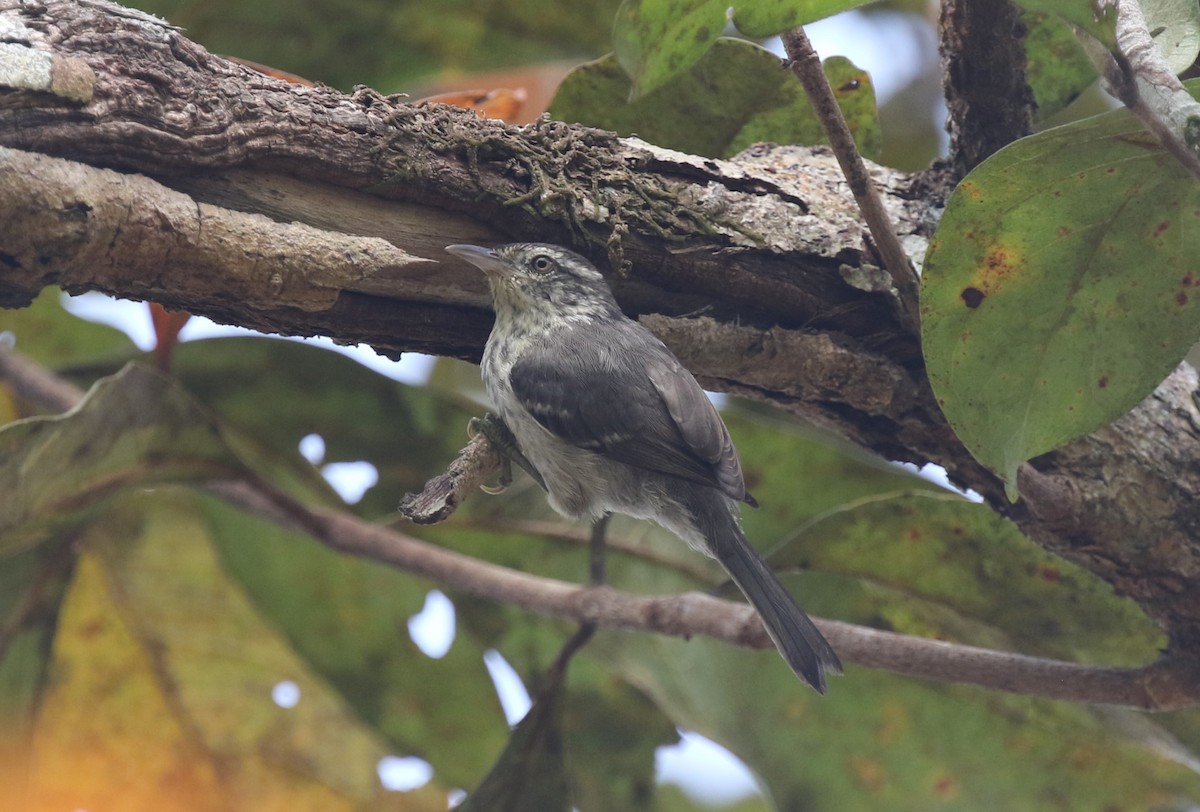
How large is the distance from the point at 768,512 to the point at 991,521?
0.72 m

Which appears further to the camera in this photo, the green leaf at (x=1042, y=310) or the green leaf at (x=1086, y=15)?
the green leaf at (x=1042, y=310)

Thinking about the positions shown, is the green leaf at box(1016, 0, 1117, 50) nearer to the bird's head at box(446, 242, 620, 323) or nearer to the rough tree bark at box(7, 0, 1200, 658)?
the rough tree bark at box(7, 0, 1200, 658)

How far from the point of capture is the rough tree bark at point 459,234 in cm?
190

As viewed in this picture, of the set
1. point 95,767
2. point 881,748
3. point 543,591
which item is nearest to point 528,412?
point 543,591

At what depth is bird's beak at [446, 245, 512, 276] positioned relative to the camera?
7.74 ft

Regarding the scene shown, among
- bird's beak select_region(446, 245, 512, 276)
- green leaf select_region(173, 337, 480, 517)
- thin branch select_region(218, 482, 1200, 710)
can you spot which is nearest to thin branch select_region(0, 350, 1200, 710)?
thin branch select_region(218, 482, 1200, 710)

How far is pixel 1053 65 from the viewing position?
277 centimetres

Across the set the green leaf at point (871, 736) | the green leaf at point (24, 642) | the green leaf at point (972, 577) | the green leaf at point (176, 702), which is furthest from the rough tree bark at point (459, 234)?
the green leaf at point (176, 702)

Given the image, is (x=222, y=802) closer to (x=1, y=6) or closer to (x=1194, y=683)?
(x=1, y=6)

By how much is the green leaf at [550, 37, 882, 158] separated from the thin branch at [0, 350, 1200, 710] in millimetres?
1175

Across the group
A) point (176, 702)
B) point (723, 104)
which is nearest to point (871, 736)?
point (723, 104)

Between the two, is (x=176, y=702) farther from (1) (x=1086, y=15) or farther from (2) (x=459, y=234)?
(1) (x=1086, y=15)

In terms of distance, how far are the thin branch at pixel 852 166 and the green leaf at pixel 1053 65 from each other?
0.62m

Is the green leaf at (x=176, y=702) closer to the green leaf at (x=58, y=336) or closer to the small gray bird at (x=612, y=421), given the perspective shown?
the green leaf at (x=58, y=336)
